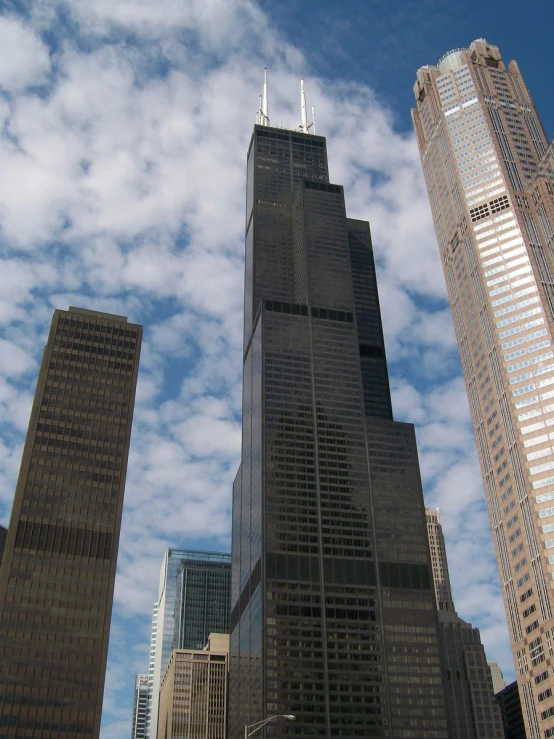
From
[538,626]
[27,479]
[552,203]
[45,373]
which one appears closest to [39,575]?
[27,479]

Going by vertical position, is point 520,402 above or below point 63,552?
above

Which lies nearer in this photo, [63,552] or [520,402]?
[520,402]

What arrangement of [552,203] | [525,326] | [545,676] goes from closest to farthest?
[545,676] < [525,326] < [552,203]

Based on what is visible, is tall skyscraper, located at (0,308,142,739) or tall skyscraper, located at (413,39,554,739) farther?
tall skyscraper, located at (0,308,142,739)

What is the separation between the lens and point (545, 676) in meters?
145

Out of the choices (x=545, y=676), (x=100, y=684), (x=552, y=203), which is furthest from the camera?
(x=552, y=203)

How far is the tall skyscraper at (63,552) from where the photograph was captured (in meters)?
155

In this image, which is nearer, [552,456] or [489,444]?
[552,456]

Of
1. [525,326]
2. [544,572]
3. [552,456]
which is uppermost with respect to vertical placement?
[525,326]

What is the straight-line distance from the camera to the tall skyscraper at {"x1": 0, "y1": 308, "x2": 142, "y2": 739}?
155m

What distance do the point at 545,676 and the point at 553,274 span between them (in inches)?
3424

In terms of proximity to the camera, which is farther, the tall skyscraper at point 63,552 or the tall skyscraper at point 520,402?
the tall skyscraper at point 63,552

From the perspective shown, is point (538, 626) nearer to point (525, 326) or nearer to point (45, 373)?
point (525, 326)

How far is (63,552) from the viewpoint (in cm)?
17238
